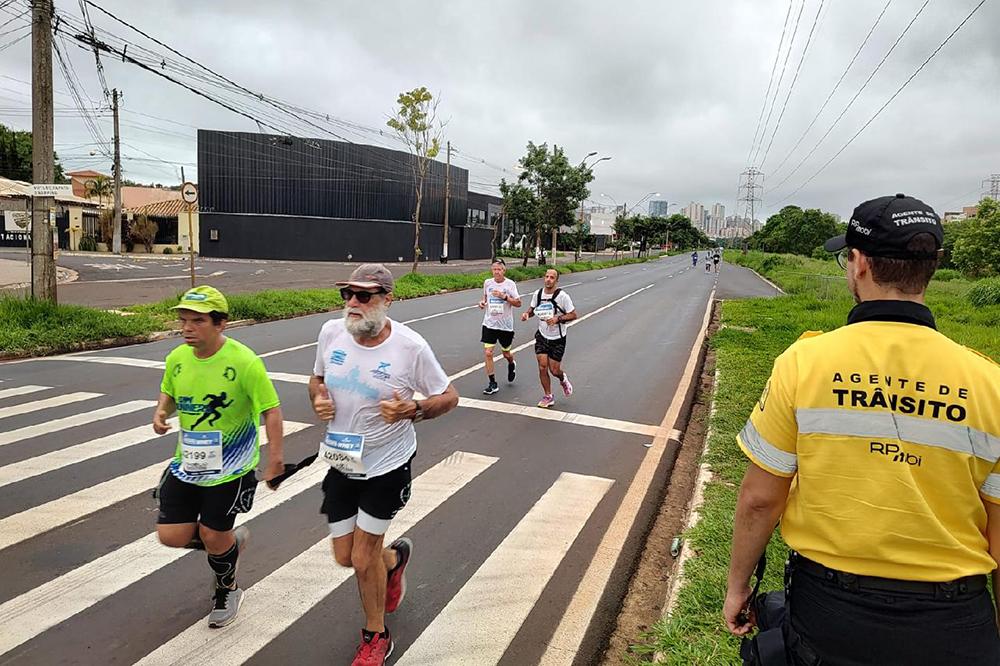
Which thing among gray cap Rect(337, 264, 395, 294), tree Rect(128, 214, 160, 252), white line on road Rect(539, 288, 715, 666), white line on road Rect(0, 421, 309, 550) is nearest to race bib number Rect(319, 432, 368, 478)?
gray cap Rect(337, 264, 395, 294)

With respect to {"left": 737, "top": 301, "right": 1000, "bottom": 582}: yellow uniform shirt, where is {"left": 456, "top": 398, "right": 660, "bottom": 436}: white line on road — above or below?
below

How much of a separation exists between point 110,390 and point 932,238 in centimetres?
Result: 925

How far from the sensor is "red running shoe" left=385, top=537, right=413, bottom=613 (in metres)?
3.55

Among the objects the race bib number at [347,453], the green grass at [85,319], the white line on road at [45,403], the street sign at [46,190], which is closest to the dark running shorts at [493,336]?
the white line on road at [45,403]

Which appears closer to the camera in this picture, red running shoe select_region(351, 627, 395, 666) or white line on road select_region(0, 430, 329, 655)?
red running shoe select_region(351, 627, 395, 666)

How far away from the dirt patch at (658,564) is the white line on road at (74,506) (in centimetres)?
393

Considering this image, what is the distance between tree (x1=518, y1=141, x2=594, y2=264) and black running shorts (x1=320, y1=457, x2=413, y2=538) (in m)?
36.7

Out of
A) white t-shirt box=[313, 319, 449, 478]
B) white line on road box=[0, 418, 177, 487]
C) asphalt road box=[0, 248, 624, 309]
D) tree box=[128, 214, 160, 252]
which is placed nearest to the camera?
white t-shirt box=[313, 319, 449, 478]

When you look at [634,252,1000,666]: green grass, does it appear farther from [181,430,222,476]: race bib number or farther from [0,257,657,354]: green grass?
[0,257,657,354]: green grass

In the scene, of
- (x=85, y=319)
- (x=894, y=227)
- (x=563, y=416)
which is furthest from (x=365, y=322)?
(x=85, y=319)

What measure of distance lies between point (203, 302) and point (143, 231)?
55.1m

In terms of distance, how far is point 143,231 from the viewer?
51156mm

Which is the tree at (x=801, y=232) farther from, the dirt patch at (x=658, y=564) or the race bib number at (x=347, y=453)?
the race bib number at (x=347, y=453)

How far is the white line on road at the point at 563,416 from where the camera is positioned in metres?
7.64
